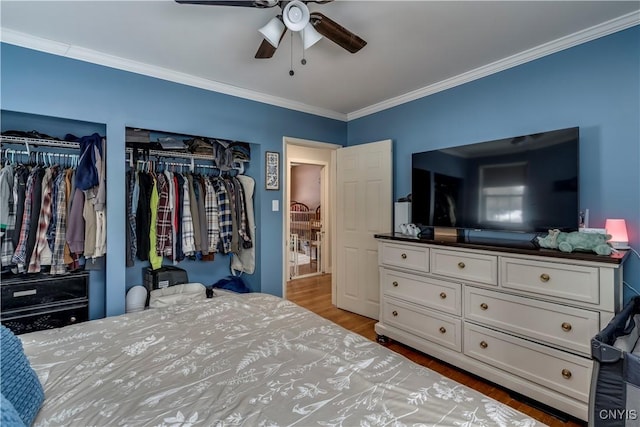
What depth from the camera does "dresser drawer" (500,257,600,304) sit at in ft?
5.71

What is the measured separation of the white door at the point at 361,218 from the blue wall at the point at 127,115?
0.77 metres

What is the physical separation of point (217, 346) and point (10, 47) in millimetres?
2503

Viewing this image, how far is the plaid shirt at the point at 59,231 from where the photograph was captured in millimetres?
2334

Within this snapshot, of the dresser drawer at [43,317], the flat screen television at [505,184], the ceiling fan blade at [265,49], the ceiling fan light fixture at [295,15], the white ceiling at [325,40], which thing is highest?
the white ceiling at [325,40]

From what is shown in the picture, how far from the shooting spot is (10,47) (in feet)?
6.86

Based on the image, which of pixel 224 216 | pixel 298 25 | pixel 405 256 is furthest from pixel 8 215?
pixel 405 256

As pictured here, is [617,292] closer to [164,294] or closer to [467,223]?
[467,223]

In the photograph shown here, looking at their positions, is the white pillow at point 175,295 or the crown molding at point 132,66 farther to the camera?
the white pillow at point 175,295

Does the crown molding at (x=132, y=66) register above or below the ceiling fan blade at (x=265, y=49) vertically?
above

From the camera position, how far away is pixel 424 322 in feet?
8.44

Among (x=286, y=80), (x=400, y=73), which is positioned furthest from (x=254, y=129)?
(x=400, y=73)

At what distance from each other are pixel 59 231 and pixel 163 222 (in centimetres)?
72

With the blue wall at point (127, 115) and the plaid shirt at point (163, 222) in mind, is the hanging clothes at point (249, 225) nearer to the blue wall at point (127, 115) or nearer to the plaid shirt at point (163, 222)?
the blue wall at point (127, 115)

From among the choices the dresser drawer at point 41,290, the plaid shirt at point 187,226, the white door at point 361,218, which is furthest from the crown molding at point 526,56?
the dresser drawer at point 41,290
